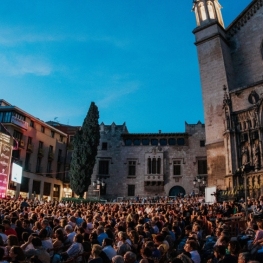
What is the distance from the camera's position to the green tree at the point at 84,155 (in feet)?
110

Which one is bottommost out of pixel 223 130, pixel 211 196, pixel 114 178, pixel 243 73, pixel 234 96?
pixel 211 196

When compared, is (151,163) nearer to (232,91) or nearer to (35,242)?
(232,91)

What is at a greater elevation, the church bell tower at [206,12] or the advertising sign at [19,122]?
the church bell tower at [206,12]

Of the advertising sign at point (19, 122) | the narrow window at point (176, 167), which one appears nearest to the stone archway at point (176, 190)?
the narrow window at point (176, 167)

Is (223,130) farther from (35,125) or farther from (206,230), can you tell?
(35,125)

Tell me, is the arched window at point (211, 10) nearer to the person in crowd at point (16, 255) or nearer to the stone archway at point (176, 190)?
the stone archway at point (176, 190)

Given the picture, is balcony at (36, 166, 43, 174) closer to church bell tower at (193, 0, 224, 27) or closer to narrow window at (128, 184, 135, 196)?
narrow window at (128, 184, 135, 196)

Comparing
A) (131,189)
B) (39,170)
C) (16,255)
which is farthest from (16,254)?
(39,170)

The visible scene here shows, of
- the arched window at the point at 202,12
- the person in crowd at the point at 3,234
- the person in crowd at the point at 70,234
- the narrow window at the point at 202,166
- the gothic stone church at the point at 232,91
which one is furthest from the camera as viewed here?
the narrow window at the point at 202,166

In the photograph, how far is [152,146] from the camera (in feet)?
131

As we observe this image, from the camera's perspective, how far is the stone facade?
125 feet

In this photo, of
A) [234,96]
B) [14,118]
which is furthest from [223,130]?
[14,118]

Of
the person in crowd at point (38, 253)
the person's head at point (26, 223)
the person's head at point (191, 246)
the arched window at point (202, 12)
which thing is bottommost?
the person in crowd at point (38, 253)

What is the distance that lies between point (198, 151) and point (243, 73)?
14301 mm
